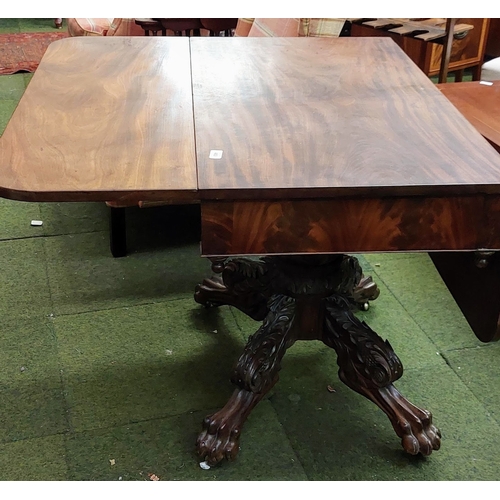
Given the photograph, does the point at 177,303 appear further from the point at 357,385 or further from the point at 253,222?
the point at 253,222

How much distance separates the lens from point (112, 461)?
1.28m

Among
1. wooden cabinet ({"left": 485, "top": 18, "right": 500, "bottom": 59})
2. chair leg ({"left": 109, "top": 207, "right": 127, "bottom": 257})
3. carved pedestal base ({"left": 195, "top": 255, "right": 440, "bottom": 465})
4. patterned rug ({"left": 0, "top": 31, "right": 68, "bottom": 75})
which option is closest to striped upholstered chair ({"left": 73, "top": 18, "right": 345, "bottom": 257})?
chair leg ({"left": 109, "top": 207, "right": 127, "bottom": 257})

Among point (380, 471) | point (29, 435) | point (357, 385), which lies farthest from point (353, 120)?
point (29, 435)

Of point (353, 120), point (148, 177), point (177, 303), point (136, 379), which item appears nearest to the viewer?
point (148, 177)

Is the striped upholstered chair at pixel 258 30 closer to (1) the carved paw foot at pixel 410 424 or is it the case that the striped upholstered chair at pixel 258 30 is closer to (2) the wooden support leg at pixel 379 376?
(2) the wooden support leg at pixel 379 376

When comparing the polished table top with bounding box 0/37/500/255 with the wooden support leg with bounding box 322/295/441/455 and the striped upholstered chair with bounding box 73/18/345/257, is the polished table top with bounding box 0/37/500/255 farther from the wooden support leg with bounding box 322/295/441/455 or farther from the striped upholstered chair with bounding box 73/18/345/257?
the striped upholstered chair with bounding box 73/18/345/257

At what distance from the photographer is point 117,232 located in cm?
191

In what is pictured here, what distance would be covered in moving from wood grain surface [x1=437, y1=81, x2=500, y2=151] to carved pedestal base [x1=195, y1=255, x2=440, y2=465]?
1.58 ft

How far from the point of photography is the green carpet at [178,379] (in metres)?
1.29

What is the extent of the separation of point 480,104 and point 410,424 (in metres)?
0.88

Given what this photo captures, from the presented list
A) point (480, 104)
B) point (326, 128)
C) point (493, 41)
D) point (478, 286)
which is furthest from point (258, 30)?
point (493, 41)

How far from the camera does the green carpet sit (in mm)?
1291

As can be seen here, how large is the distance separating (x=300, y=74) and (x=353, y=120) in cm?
29

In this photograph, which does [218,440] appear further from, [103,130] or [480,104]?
[480,104]
